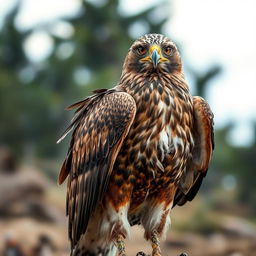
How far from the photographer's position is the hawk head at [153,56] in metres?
6.11

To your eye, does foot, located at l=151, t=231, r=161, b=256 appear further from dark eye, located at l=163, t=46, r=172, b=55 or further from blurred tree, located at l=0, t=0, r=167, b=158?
blurred tree, located at l=0, t=0, r=167, b=158

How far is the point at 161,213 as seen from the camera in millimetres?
6168

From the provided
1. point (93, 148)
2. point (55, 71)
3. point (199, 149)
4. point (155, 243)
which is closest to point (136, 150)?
point (93, 148)

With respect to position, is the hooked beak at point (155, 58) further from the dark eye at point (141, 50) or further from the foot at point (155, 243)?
the foot at point (155, 243)

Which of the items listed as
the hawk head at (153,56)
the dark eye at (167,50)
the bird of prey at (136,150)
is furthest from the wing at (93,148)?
the dark eye at (167,50)

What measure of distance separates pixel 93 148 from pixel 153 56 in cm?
99

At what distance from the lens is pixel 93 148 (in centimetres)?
607

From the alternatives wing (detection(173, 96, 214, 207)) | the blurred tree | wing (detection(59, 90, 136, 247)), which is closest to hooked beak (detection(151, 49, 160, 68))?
wing (detection(59, 90, 136, 247))

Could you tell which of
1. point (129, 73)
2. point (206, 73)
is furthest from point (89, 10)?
point (129, 73)

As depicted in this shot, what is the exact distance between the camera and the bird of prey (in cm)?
584

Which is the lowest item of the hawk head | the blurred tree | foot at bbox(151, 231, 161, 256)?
foot at bbox(151, 231, 161, 256)

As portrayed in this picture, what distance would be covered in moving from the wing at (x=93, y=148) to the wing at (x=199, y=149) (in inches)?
27.5

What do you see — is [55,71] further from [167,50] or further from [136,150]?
[136,150]

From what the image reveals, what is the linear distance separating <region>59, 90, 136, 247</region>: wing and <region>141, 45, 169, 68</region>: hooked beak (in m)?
0.40
